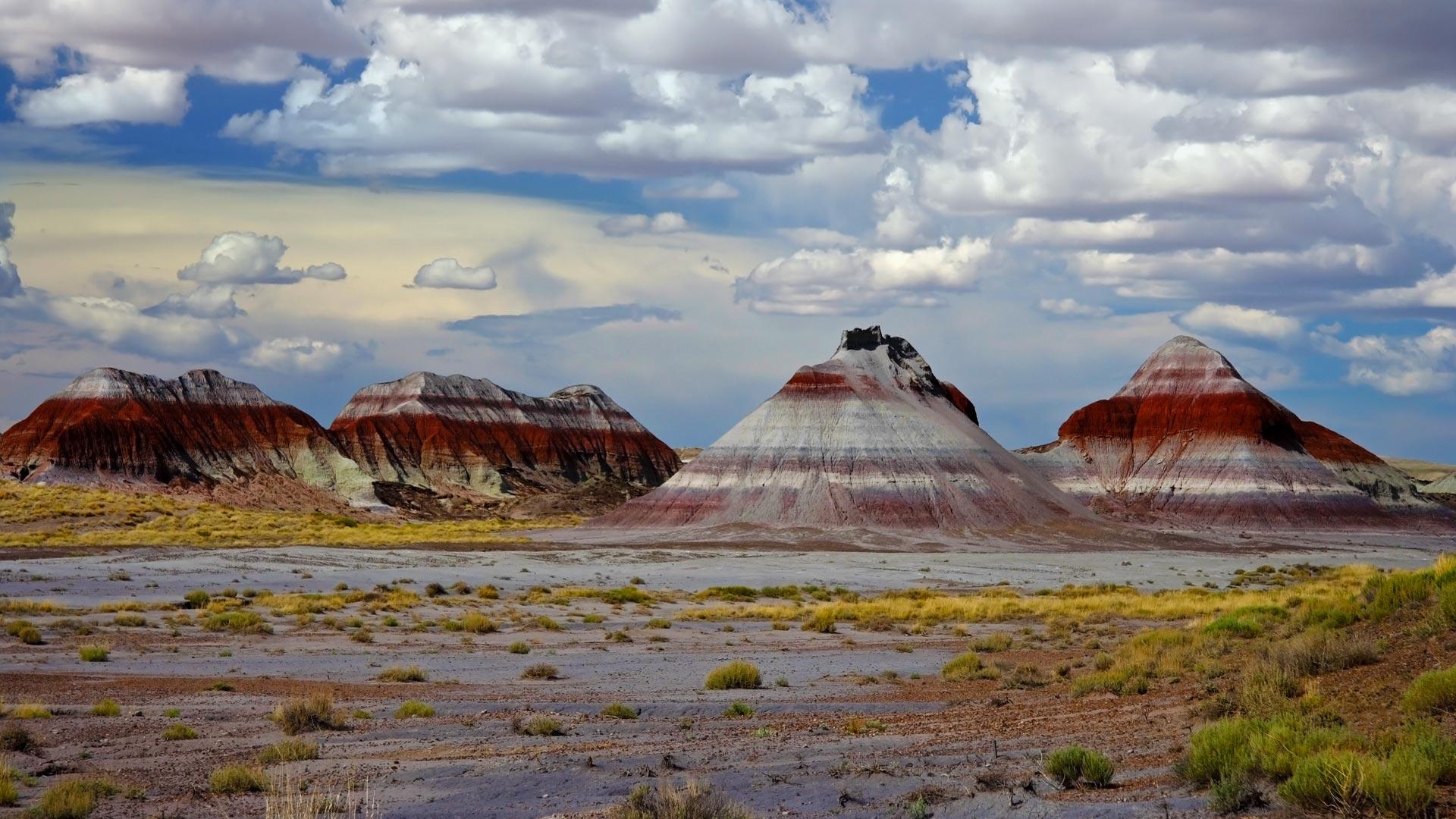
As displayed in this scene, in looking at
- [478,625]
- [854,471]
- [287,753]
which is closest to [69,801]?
[287,753]

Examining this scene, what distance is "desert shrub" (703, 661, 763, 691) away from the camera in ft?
70.0

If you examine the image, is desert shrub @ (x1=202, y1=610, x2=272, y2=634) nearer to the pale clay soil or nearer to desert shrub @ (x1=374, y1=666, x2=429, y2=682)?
the pale clay soil

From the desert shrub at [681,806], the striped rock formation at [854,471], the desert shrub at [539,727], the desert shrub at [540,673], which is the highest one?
the striped rock formation at [854,471]

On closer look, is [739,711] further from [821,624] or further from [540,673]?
[821,624]

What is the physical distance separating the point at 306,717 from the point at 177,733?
4.70ft

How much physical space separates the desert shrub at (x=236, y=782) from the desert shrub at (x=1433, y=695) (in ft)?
34.2

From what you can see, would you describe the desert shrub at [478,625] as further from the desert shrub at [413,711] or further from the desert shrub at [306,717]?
the desert shrub at [306,717]

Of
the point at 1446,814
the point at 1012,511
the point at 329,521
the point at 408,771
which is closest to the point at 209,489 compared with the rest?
the point at 329,521

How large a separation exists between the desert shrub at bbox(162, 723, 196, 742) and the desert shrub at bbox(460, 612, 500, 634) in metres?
14.2

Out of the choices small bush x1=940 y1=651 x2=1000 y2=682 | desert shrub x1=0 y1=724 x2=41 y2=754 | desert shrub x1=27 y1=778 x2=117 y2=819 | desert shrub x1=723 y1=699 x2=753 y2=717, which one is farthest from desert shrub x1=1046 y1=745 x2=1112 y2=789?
desert shrub x1=0 y1=724 x2=41 y2=754

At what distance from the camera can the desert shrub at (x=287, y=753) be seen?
46.6 ft

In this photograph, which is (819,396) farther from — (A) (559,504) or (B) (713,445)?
(A) (559,504)

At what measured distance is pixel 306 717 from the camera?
16.3 metres

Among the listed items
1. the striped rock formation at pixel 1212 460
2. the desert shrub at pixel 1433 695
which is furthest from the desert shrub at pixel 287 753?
the striped rock formation at pixel 1212 460
